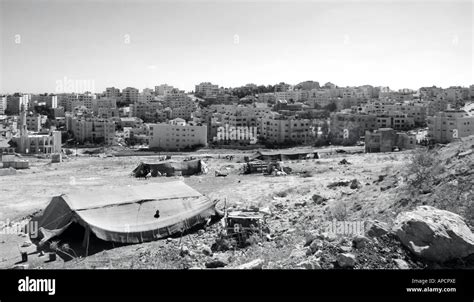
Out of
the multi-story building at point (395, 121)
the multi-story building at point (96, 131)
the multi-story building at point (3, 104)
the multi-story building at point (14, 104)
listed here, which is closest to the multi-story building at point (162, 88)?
the multi-story building at point (14, 104)

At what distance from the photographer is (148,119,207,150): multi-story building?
130ft

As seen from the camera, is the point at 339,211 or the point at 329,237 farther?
the point at 339,211

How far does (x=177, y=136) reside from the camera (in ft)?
131

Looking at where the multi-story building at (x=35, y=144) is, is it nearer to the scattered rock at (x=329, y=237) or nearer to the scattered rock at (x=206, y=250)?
the scattered rock at (x=206, y=250)

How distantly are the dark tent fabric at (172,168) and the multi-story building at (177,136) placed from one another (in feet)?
60.4

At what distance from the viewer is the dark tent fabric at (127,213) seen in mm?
8195

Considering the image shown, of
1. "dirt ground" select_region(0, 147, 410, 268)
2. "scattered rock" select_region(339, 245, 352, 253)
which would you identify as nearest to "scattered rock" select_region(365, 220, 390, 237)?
"scattered rock" select_region(339, 245, 352, 253)

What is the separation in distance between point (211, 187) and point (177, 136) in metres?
24.2

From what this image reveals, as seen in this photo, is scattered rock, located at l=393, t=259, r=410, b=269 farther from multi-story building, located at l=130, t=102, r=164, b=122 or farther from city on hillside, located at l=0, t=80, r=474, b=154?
multi-story building, located at l=130, t=102, r=164, b=122

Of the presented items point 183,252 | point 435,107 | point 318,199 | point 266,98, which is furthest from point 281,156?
Result: point 266,98

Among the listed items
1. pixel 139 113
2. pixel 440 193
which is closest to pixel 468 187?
pixel 440 193

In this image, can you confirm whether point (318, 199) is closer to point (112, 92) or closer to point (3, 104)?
point (3, 104)
